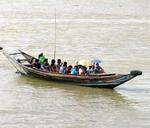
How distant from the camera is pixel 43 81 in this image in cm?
2109

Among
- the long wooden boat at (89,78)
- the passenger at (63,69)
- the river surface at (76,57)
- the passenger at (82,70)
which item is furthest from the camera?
the passenger at (63,69)

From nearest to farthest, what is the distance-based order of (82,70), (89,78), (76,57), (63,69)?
(89,78)
(82,70)
(63,69)
(76,57)

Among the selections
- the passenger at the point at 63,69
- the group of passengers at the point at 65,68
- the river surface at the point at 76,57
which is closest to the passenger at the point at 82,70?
the group of passengers at the point at 65,68

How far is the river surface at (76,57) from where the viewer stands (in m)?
17.0

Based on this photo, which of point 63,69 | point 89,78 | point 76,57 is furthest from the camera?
point 76,57

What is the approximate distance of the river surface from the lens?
1702cm

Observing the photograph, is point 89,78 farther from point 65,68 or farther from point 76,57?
point 76,57

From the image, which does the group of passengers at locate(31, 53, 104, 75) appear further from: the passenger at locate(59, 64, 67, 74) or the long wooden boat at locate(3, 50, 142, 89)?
the long wooden boat at locate(3, 50, 142, 89)

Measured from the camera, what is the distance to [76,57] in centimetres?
2611

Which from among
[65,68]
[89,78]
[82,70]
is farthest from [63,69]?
[89,78]

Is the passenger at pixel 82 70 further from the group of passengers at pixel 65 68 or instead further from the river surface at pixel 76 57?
the river surface at pixel 76 57

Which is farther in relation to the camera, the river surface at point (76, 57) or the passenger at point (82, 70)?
the passenger at point (82, 70)

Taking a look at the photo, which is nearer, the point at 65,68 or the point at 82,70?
the point at 82,70

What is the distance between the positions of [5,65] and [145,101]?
713 cm
